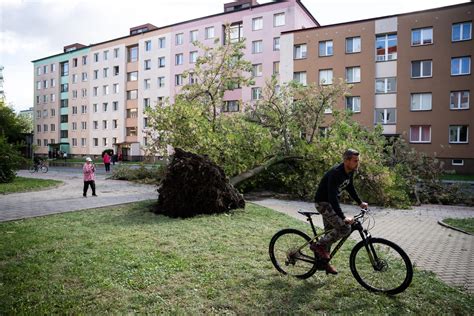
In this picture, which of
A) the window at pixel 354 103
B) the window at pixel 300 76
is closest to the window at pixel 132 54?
the window at pixel 300 76

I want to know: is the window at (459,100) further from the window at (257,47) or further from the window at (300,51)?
the window at (257,47)

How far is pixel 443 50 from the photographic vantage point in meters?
32.5

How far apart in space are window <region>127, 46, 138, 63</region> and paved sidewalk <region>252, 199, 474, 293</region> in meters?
52.7

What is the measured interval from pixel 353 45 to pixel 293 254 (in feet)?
115

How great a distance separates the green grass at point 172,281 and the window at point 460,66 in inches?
1232

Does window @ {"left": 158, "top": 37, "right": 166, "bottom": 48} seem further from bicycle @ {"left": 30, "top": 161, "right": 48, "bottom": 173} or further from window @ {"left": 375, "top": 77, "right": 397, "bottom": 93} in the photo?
window @ {"left": 375, "top": 77, "right": 397, "bottom": 93}

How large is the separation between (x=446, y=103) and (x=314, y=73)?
12416 mm

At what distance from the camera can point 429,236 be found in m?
8.54

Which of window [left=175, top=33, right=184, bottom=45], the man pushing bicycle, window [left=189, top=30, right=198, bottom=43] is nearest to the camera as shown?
the man pushing bicycle

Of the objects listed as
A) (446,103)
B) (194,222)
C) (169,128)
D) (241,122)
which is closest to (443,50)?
(446,103)

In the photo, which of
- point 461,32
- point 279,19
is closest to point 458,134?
point 461,32

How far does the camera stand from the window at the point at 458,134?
3156 centimetres

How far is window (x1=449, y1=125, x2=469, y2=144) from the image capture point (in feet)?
104

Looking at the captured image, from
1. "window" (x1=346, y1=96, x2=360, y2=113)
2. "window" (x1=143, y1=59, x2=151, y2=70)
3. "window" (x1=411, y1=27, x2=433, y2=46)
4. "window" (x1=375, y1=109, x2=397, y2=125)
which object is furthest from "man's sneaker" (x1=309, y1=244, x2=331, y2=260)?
"window" (x1=143, y1=59, x2=151, y2=70)
